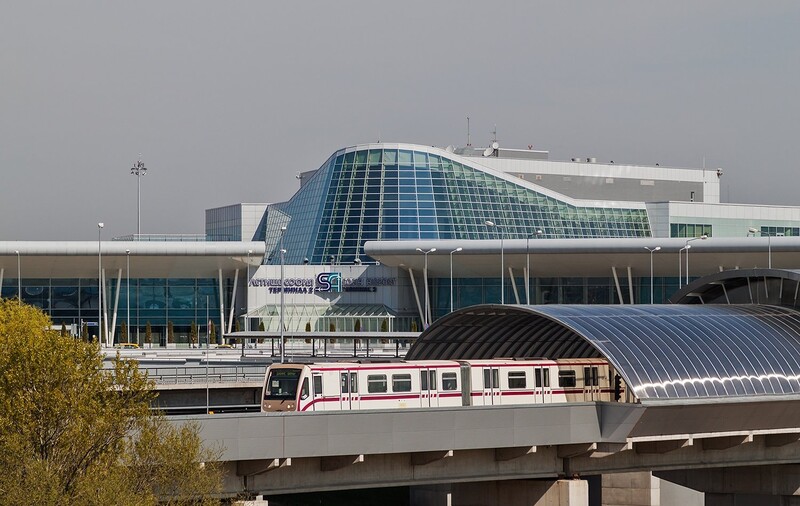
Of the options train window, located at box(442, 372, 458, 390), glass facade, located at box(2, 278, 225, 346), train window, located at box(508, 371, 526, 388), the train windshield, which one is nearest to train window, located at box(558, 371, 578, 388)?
train window, located at box(508, 371, 526, 388)

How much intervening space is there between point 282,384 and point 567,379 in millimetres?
9487

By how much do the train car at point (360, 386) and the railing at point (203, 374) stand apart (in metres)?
23.4

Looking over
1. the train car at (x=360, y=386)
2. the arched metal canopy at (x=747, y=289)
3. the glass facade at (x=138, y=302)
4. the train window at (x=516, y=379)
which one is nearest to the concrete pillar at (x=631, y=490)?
the arched metal canopy at (x=747, y=289)

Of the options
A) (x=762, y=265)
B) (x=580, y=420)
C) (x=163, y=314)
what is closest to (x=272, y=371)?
(x=580, y=420)

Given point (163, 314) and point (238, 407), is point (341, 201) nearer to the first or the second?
point (163, 314)

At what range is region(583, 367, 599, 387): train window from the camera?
44750 mm

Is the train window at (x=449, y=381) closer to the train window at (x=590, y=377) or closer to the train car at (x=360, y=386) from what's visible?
the train car at (x=360, y=386)

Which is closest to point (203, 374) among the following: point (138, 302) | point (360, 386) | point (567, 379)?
point (360, 386)

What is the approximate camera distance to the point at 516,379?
145 ft

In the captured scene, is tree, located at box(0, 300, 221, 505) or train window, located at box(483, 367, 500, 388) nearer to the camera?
tree, located at box(0, 300, 221, 505)

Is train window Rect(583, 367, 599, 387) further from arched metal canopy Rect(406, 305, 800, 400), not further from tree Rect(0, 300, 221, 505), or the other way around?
tree Rect(0, 300, 221, 505)

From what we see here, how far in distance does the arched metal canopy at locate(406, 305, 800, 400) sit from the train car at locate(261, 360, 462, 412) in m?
4.20

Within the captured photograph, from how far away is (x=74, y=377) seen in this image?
29.8 metres

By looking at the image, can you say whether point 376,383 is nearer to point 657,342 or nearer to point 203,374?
point 657,342
